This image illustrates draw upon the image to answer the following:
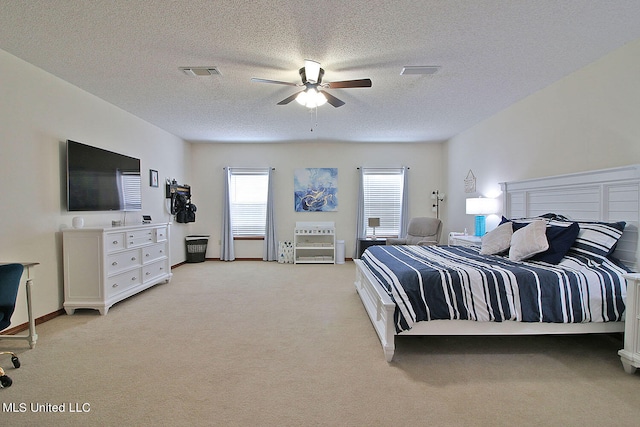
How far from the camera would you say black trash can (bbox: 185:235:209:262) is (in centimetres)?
647

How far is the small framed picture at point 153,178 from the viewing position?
17.0ft

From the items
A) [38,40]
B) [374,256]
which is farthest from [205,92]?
[374,256]

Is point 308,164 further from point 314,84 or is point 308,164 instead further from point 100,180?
point 100,180

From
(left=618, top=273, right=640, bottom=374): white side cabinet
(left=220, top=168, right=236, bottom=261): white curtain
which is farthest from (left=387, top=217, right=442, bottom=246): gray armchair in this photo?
(left=220, top=168, right=236, bottom=261): white curtain

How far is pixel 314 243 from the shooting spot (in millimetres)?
6742

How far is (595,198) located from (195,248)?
6380mm

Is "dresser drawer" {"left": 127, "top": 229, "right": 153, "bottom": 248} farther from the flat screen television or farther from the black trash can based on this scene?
the black trash can

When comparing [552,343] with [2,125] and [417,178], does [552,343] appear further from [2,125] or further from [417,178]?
[2,125]

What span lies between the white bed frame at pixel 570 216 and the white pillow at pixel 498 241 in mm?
633

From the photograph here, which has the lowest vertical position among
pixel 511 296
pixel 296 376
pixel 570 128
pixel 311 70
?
pixel 296 376

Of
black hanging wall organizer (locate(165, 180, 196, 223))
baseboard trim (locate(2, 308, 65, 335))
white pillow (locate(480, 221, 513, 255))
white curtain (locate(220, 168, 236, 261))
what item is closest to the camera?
baseboard trim (locate(2, 308, 65, 335))

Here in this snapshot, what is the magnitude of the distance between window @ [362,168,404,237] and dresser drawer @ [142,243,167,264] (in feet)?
13.2

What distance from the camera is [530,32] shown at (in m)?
2.50

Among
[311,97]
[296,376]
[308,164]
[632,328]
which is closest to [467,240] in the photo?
[632,328]
